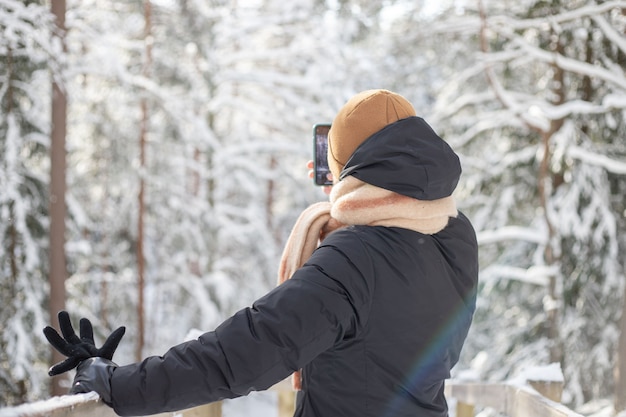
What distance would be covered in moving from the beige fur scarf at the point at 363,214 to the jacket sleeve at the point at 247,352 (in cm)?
21

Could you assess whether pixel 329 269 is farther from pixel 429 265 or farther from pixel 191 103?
pixel 191 103

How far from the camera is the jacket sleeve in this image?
1507mm

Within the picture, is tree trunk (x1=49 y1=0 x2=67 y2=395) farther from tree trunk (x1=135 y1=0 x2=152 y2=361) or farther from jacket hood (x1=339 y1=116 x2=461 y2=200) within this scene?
jacket hood (x1=339 y1=116 x2=461 y2=200)

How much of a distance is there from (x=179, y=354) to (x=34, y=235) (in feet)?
27.2

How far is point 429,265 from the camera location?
1734 millimetres

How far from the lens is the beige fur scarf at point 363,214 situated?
1686 millimetres

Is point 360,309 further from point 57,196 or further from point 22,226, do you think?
point 22,226

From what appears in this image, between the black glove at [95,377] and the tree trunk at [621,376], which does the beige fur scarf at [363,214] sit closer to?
the black glove at [95,377]

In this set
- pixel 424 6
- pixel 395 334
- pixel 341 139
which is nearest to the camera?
pixel 395 334

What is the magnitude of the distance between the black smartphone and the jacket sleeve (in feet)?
2.28

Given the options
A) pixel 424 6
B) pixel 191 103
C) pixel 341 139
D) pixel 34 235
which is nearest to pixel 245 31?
pixel 191 103

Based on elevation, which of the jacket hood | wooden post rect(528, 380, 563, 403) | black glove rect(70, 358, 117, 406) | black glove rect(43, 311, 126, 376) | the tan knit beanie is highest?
the tan knit beanie

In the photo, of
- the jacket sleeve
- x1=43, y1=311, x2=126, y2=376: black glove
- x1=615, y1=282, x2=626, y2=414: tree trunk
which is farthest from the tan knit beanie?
x1=615, y1=282, x2=626, y2=414: tree trunk

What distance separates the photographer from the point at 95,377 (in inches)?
61.9
